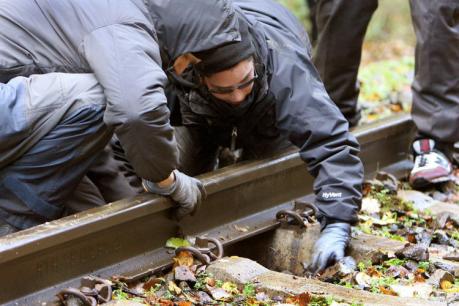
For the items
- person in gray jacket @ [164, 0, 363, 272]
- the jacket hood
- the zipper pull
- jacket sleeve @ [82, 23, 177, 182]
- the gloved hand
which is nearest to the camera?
jacket sleeve @ [82, 23, 177, 182]

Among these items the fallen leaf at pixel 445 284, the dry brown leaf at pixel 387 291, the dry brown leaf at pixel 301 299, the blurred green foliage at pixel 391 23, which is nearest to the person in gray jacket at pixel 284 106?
the dry brown leaf at pixel 387 291

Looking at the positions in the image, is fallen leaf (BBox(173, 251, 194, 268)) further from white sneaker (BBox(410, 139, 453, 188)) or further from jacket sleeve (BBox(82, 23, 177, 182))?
white sneaker (BBox(410, 139, 453, 188))

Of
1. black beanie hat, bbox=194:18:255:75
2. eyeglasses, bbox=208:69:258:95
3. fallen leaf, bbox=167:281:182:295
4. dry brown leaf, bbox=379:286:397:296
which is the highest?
black beanie hat, bbox=194:18:255:75

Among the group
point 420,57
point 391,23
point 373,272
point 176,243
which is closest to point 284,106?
point 176,243

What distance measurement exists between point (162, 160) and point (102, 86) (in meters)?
0.46

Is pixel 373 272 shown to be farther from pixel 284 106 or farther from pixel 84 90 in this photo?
pixel 84 90

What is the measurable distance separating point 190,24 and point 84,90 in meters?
0.65

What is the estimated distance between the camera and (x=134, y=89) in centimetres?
404

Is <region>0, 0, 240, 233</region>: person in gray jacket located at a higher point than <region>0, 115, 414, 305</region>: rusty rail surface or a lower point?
higher

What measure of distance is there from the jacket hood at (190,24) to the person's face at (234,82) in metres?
0.22

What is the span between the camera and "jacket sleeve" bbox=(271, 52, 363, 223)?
481 cm

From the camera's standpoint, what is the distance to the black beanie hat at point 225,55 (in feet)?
15.0

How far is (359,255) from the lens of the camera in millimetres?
4672

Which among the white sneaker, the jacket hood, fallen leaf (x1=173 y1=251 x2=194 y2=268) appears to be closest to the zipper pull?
the jacket hood
